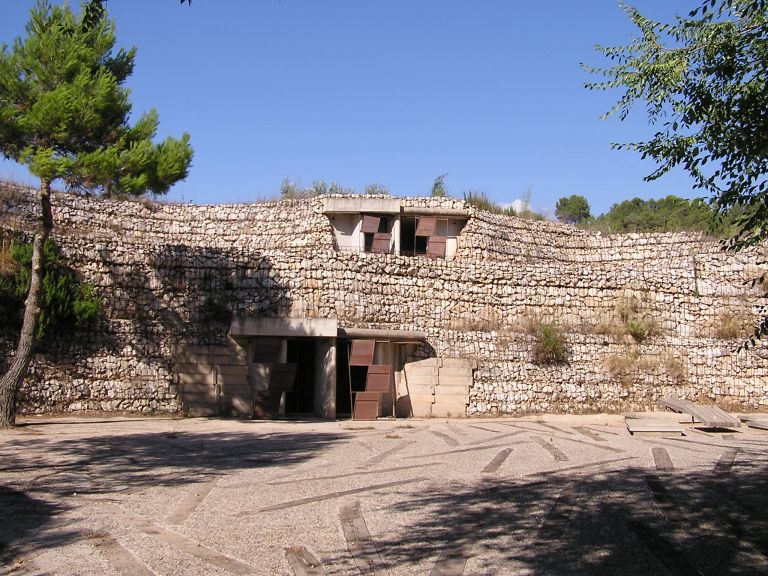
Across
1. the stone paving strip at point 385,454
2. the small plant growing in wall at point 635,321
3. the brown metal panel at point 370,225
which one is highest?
the brown metal panel at point 370,225

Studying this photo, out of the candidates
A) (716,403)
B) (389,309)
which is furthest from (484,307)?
(716,403)

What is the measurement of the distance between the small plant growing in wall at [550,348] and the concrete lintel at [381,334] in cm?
393

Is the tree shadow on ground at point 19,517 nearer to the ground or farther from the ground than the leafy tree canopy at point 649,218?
nearer to the ground

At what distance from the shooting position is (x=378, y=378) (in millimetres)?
21172

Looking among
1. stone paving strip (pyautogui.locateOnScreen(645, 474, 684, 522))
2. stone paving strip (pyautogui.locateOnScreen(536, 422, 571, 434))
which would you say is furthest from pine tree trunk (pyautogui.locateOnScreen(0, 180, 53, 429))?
stone paving strip (pyautogui.locateOnScreen(645, 474, 684, 522))

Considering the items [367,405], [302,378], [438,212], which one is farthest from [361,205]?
[367,405]

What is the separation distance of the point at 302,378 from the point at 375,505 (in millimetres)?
14388

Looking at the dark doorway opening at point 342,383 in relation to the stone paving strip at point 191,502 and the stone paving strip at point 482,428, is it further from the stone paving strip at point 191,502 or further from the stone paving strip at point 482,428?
the stone paving strip at point 191,502

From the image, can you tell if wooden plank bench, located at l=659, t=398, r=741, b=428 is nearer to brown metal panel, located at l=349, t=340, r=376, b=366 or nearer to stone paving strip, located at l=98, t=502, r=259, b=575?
brown metal panel, located at l=349, t=340, r=376, b=366

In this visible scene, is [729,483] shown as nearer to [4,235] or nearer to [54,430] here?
[54,430]

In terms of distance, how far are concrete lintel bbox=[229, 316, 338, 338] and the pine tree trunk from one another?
5.20 meters

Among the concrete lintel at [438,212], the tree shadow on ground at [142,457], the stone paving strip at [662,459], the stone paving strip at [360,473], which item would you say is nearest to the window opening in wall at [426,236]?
the concrete lintel at [438,212]

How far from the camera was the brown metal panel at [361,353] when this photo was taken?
68.8 feet

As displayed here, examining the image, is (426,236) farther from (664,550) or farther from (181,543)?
(181,543)
